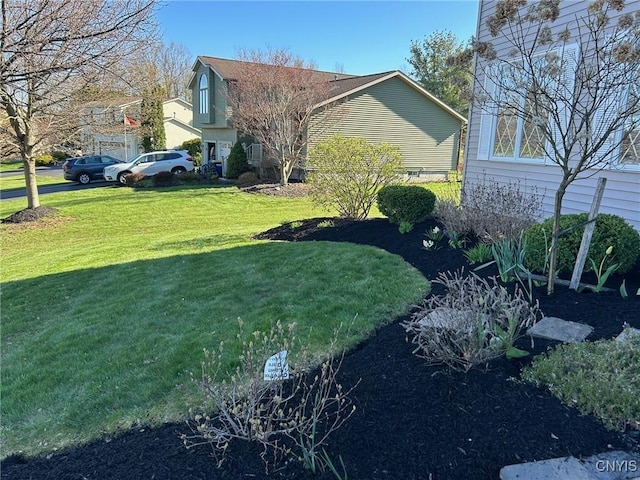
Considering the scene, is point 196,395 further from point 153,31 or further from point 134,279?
point 153,31

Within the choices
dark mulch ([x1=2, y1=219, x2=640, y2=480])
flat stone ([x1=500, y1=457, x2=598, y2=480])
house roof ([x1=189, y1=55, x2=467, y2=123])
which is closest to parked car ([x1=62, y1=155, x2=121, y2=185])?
house roof ([x1=189, y1=55, x2=467, y2=123])

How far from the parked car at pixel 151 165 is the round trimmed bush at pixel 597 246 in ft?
67.6

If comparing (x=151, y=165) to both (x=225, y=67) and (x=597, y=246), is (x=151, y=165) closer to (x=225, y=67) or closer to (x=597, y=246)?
(x=225, y=67)

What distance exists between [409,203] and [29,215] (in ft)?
37.9

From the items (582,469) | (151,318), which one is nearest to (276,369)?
(582,469)

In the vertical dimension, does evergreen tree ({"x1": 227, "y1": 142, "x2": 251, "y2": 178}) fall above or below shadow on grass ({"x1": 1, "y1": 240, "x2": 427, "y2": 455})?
above

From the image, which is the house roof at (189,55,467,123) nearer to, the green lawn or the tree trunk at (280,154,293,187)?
the tree trunk at (280,154,293,187)

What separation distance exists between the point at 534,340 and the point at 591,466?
1.14 metres

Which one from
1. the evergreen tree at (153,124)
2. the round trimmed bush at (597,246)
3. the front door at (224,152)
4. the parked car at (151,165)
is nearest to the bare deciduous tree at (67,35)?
the round trimmed bush at (597,246)

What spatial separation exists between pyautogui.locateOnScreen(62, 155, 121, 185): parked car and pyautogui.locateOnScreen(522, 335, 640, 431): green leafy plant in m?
24.9

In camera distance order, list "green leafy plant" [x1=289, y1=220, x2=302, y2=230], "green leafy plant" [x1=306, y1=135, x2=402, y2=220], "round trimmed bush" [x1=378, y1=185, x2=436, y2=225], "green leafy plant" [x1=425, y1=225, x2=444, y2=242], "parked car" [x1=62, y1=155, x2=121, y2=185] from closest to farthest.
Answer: "green leafy plant" [x1=425, y1=225, x2=444, y2=242]
"round trimmed bush" [x1=378, y1=185, x2=436, y2=225]
"green leafy plant" [x1=306, y1=135, x2=402, y2=220]
"green leafy plant" [x1=289, y1=220, x2=302, y2=230]
"parked car" [x1=62, y1=155, x2=121, y2=185]

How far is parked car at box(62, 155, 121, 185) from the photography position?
2295 cm

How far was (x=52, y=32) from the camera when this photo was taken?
3826 millimetres

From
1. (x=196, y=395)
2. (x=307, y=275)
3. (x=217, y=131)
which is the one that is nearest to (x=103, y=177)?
(x=217, y=131)
